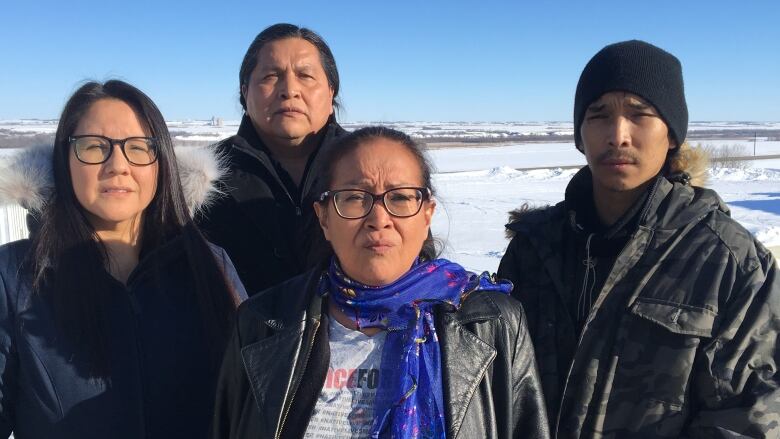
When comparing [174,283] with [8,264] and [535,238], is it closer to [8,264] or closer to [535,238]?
[8,264]

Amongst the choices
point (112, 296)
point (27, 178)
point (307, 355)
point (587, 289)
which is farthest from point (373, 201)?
point (27, 178)

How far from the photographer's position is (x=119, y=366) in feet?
5.83

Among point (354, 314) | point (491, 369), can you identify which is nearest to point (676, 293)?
point (491, 369)

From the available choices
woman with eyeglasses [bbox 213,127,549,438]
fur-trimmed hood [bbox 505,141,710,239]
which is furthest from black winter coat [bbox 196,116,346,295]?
fur-trimmed hood [bbox 505,141,710,239]

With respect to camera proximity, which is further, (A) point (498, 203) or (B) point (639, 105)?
(A) point (498, 203)

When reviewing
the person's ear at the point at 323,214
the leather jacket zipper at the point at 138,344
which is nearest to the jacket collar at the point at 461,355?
the person's ear at the point at 323,214

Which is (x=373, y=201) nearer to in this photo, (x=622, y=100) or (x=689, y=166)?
(x=622, y=100)

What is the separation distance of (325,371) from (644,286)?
1.00 meters

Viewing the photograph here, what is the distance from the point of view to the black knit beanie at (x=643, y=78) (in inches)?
73.4

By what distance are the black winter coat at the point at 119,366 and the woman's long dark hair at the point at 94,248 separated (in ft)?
0.11

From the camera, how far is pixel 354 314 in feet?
5.28

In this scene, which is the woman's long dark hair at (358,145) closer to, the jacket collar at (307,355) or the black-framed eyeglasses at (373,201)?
the black-framed eyeglasses at (373,201)

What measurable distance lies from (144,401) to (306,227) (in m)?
0.98

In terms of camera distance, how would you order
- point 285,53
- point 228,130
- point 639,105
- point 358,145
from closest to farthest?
1. point 358,145
2. point 639,105
3. point 285,53
4. point 228,130
